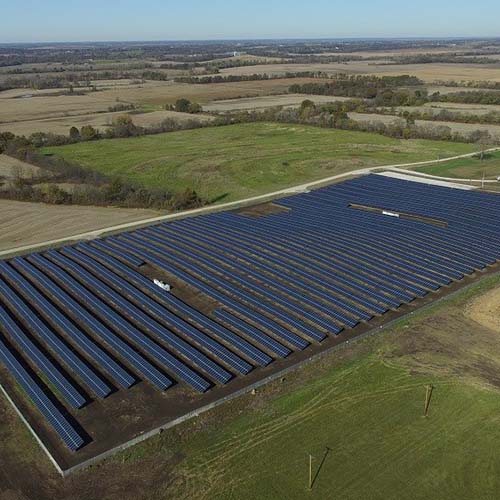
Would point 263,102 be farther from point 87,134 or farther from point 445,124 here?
point 87,134

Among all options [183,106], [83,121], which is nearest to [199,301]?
[83,121]

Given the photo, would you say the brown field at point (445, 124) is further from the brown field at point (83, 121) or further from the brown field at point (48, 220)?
the brown field at point (48, 220)

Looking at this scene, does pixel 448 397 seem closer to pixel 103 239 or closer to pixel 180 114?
pixel 103 239

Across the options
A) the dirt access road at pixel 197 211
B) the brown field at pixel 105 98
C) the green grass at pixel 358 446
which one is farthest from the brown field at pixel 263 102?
the green grass at pixel 358 446

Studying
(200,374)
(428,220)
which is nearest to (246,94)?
(428,220)

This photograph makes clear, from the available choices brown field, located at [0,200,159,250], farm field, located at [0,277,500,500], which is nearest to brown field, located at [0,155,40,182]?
brown field, located at [0,200,159,250]
